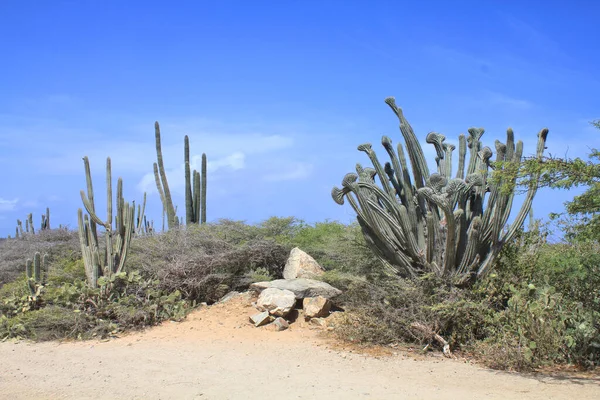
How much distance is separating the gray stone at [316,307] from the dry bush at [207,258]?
84.2 inches

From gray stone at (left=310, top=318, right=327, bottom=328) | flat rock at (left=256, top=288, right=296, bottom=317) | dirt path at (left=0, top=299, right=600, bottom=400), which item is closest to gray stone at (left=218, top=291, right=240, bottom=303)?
flat rock at (left=256, top=288, right=296, bottom=317)

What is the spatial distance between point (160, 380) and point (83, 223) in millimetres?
5595

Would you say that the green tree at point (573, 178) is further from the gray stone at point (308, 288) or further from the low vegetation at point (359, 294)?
the gray stone at point (308, 288)

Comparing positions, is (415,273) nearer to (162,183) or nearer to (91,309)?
(91,309)

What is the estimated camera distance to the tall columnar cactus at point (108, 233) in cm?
1178

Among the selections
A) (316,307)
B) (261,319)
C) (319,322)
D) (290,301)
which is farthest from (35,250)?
(319,322)

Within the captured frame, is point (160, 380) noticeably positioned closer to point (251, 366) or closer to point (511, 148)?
point (251, 366)

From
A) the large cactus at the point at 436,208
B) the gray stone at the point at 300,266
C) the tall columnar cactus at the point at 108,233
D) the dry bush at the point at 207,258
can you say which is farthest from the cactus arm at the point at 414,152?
the tall columnar cactus at the point at 108,233

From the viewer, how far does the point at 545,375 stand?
7.56 metres

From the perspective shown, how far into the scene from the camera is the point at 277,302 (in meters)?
10.6

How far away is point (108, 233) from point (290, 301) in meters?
4.04

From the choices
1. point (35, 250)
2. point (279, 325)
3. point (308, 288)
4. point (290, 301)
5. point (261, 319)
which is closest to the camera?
point (279, 325)

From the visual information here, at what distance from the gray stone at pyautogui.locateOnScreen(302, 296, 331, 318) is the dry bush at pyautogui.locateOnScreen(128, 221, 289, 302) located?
2.14 metres

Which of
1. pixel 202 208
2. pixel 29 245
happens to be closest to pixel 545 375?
pixel 202 208
